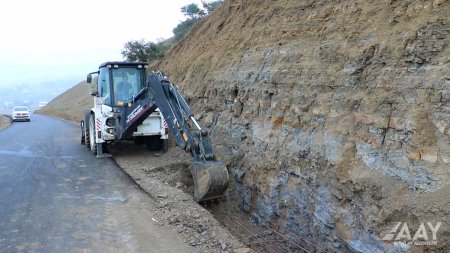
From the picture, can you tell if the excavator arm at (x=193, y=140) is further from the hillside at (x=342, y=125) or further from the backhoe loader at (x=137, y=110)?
the hillside at (x=342, y=125)

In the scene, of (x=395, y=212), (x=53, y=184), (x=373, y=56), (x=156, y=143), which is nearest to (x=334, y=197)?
(x=395, y=212)

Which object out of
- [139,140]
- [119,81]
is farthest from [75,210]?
[139,140]

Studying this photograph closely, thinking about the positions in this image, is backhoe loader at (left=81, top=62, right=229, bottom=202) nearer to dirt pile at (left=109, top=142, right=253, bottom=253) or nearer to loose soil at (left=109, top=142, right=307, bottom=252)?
dirt pile at (left=109, top=142, right=253, bottom=253)

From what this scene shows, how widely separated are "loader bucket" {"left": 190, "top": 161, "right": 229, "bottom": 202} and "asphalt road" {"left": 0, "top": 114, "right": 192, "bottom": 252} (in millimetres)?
993

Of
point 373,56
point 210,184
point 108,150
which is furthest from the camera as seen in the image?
point 108,150

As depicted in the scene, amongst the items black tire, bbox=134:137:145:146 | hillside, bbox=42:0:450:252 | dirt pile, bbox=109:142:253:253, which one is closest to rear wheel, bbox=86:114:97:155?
dirt pile, bbox=109:142:253:253

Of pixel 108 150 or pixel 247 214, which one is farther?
pixel 108 150

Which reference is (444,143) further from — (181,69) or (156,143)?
(181,69)

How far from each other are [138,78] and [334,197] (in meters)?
7.29

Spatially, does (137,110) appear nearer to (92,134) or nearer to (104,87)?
(104,87)

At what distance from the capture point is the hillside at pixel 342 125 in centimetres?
536

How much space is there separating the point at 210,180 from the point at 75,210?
2588 millimetres

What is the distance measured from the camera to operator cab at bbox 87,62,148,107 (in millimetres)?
11141

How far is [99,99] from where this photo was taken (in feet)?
37.7
